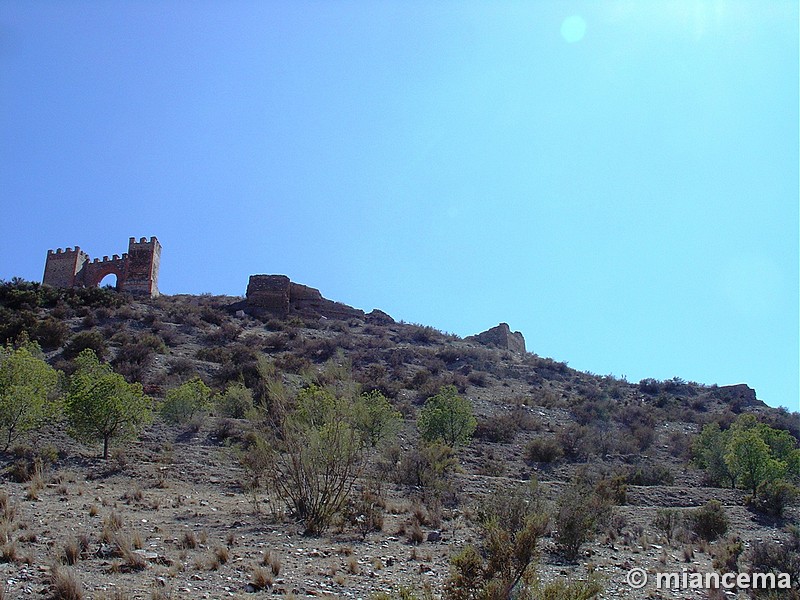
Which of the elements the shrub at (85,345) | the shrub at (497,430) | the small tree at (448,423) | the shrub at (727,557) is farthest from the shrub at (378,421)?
the shrub at (85,345)

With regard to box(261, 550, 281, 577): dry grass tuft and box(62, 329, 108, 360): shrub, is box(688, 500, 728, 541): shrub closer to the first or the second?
box(261, 550, 281, 577): dry grass tuft

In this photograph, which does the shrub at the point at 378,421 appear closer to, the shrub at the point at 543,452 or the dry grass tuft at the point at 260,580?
the shrub at the point at 543,452

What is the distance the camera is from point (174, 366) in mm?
31266

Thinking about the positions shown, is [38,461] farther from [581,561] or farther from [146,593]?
[581,561]

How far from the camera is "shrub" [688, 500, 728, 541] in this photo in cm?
1416

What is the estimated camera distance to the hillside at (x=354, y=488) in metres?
9.05

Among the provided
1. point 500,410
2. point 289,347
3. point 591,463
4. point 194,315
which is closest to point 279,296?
point 194,315

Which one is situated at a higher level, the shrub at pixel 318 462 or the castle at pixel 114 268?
the castle at pixel 114 268

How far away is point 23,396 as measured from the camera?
57.0ft

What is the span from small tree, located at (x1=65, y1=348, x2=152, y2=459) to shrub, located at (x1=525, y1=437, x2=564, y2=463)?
14.0 metres

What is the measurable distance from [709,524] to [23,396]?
1837 centimetres

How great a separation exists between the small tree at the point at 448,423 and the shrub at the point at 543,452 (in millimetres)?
2397

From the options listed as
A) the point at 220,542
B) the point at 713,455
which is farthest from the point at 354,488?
the point at 713,455

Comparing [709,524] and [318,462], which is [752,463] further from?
[318,462]
